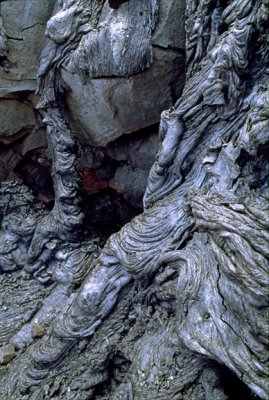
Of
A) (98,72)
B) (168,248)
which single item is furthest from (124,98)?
(168,248)

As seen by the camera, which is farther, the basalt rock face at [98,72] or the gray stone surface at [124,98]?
the gray stone surface at [124,98]

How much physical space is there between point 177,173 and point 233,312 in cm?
103

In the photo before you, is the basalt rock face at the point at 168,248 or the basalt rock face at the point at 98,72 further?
the basalt rock face at the point at 98,72

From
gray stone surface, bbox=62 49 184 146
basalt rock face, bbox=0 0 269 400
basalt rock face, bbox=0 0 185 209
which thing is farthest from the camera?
gray stone surface, bbox=62 49 184 146

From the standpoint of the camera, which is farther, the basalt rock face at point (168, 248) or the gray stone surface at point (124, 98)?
the gray stone surface at point (124, 98)

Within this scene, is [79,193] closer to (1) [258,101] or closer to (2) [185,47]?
(2) [185,47]

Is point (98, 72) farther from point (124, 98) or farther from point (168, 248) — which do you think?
point (168, 248)

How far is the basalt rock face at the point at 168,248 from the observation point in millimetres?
2131

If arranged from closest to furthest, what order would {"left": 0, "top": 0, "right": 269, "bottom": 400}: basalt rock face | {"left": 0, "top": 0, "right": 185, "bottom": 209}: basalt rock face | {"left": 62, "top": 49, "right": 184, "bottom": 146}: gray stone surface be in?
{"left": 0, "top": 0, "right": 269, "bottom": 400}: basalt rock face < {"left": 0, "top": 0, "right": 185, "bottom": 209}: basalt rock face < {"left": 62, "top": 49, "right": 184, "bottom": 146}: gray stone surface

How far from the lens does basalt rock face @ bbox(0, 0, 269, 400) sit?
6.99 feet

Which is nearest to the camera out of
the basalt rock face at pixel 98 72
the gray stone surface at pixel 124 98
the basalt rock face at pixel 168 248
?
the basalt rock face at pixel 168 248

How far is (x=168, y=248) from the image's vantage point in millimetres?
2631

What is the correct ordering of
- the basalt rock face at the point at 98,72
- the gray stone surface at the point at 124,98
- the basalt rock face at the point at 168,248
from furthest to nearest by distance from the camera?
1. the gray stone surface at the point at 124,98
2. the basalt rock face at the point at 98,72
3. the basalt rock face at the point at 168,248

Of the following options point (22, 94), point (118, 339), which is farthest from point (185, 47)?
point (118, 339)
